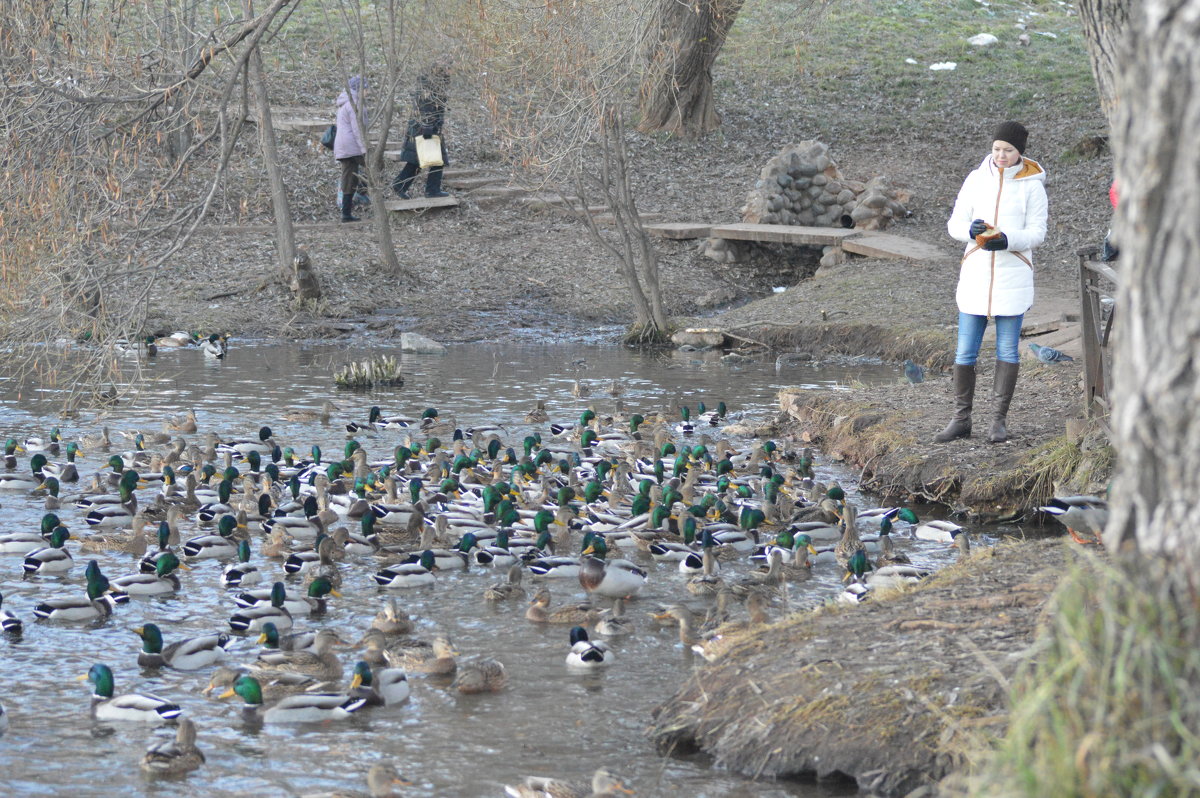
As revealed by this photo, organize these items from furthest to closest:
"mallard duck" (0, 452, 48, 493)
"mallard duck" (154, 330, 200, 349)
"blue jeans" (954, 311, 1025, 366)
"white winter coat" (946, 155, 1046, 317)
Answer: "mallard duck" (154, 330, 200, 349) → "mallard duck" (0, 452, 48, 493) → "blue jeans" (954, 311, 1025, 366) → "white winter coat" (946, 155, 1046, 317)

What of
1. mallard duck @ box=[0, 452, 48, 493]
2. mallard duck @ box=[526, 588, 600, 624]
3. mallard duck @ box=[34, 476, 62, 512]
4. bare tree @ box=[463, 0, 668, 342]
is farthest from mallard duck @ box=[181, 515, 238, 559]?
bare tree @ box=[463, 0, 668, 342]

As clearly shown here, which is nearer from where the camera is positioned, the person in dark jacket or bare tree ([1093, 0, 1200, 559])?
bare tree ([1093, 0, 1200, 559])

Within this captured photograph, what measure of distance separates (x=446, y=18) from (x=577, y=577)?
47.7ft

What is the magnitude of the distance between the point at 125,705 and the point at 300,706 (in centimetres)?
86

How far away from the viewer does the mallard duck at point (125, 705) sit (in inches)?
264

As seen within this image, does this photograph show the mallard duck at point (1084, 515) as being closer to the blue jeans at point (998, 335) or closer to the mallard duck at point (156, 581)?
the blue jeans at point (998, 335)

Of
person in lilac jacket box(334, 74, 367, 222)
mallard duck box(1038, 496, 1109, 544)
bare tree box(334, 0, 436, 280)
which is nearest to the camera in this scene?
mallard duck box(1038, 496, 1109, 544)

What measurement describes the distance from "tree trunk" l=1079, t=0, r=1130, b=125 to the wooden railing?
244cm

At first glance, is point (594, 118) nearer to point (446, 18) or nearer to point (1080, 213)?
point (446, 18)

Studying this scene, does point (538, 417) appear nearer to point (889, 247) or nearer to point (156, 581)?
point (156, 581)

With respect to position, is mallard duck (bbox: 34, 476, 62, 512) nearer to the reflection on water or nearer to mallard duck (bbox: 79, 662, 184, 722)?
the reflection on water

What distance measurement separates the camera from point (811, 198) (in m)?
25.1

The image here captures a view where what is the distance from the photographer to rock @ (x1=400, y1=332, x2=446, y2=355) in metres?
20.3

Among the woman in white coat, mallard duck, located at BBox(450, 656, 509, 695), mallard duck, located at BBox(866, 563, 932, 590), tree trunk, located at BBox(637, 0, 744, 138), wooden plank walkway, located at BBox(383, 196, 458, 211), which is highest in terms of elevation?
tree trunk, located at BBox(637, 0, 744, 138)
